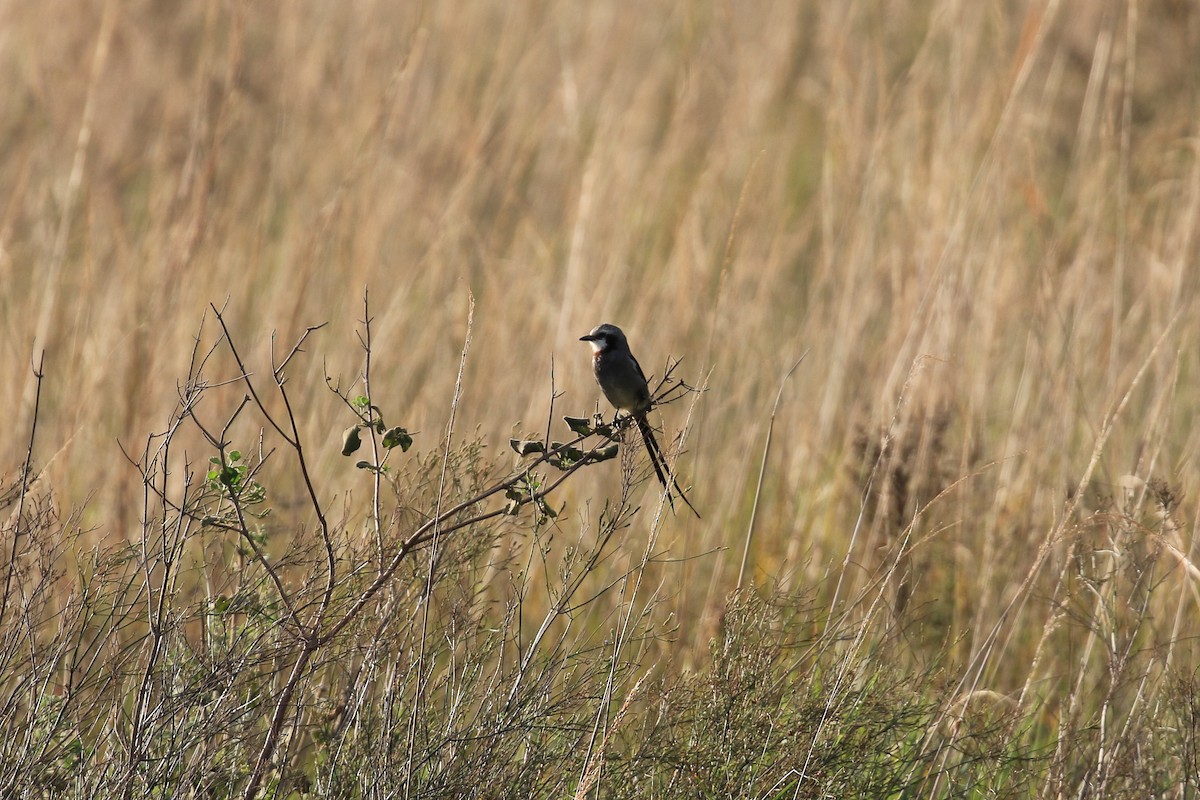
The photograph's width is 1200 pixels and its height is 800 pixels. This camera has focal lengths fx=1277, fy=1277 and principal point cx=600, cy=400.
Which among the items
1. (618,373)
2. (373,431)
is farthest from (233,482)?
(618,373)

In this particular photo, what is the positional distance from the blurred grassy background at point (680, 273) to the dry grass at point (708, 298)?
0.02m

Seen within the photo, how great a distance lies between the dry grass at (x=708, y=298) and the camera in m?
3.23

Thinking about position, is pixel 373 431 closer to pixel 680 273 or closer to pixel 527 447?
pixel 527 447

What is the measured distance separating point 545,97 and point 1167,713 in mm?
3570

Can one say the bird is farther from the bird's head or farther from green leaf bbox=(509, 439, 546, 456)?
green leaf bbox=(509, 439, 546, 456)

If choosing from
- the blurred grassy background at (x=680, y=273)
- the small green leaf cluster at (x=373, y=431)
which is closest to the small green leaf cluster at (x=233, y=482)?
the small green leaf cluster at (x=373, y=431)

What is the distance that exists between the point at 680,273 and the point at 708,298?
18.0 inches

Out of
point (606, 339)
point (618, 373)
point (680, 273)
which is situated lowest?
point (618, 373)

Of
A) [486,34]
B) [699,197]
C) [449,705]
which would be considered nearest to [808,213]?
[699,197]

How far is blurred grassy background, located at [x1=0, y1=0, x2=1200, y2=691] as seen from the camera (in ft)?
11.4

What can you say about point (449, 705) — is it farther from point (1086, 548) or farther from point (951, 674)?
point (1086, 548)

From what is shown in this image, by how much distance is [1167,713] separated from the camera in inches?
104

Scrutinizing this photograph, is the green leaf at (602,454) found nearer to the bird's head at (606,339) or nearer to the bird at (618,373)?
the bird at (618,373)

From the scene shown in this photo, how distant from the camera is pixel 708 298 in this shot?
4324mm
